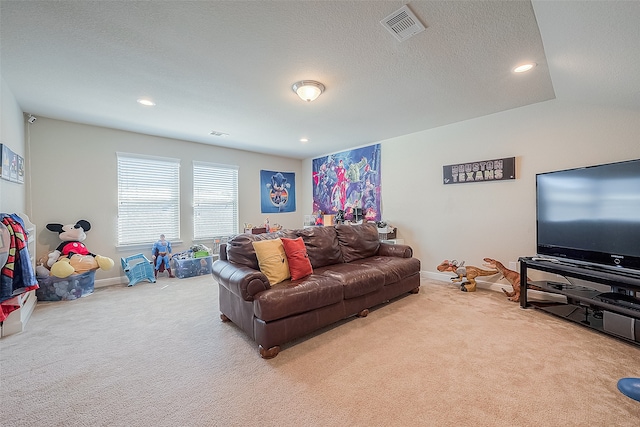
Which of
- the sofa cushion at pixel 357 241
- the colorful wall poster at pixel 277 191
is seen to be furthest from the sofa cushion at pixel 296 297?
the colorful wall poster at pixel 277 191

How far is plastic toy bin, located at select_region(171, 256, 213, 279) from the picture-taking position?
14.4ft

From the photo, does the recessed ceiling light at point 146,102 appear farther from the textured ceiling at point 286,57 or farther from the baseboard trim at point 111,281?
the baseboard trim at point 111,281

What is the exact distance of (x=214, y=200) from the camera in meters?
5.21

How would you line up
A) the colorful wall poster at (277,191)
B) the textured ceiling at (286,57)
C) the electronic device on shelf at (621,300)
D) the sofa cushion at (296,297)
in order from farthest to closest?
the colorful wall poster at (277,191)
the electronic device on shelf at (621,300)
the sofa cushion at (296,297)
the textured ceiling at (286,57)

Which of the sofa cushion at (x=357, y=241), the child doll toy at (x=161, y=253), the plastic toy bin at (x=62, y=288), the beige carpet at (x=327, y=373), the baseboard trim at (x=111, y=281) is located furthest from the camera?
the child doll toy at (x=161, y=253)

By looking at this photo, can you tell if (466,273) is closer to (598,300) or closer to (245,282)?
(598,300)

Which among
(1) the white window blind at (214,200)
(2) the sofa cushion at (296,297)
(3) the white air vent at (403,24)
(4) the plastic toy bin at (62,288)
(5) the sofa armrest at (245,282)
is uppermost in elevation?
(3) the white air vent at (403,24)

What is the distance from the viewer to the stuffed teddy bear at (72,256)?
3254mm

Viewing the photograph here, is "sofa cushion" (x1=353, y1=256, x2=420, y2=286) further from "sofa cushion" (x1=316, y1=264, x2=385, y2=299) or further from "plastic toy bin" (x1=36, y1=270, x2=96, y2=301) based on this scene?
"plastic toy bin" (x1=36, y1=270, x2=96, y2=301)

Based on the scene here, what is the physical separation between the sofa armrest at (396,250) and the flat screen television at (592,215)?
1.44 m

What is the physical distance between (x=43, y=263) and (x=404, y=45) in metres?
4.96

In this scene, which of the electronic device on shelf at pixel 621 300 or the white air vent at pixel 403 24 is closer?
the white air vent at pixel 403 24

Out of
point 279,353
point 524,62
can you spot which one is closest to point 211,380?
point 279,353

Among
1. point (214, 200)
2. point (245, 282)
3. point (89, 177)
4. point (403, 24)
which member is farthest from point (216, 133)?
point (403, 24)
